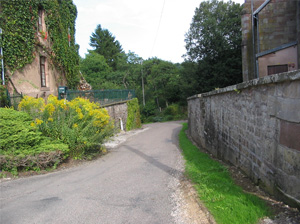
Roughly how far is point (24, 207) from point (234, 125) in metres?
5.20

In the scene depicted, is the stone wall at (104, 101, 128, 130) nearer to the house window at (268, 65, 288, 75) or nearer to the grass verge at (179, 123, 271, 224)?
the house window at (268, 65, 288, 75)

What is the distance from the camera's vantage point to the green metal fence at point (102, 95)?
50.2 feet

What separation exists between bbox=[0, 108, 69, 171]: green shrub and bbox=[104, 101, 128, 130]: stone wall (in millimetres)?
11008

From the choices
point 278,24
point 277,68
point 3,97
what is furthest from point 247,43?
point 3,97

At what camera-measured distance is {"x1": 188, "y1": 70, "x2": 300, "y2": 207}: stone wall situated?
3.75m

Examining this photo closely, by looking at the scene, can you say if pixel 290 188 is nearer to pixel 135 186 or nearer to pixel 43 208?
pixel 135 186

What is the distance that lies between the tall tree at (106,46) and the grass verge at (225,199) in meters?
59.6

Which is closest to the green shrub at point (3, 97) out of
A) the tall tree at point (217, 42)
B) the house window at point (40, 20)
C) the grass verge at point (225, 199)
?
the house window at point (40, 20)

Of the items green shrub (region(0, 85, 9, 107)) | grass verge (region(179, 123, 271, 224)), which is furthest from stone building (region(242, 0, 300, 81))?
green shrub (region(0, 85, 9, 107))

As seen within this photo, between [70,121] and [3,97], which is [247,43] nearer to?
[70,121]

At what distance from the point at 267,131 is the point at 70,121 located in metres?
6.74

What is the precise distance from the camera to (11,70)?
12344 mm

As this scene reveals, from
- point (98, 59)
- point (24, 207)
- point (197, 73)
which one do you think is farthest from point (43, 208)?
point (98, 59)

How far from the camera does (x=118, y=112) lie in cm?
2256
